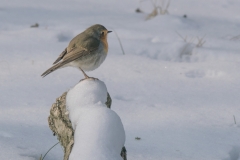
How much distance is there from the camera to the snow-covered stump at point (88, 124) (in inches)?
93.1

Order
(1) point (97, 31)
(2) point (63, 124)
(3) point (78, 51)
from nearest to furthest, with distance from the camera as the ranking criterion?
(2) point (63, 124) → (3) point (78, 51) → (1) point (97, 31)

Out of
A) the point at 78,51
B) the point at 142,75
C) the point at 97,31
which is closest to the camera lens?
the point at 78,51

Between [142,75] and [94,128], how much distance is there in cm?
261

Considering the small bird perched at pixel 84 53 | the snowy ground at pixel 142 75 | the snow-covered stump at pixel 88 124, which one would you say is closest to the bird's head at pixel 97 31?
the small bird perched at pixel 84 53

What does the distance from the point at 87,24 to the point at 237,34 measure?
198 cm

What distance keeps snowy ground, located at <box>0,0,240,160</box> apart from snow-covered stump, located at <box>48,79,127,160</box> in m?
0.57

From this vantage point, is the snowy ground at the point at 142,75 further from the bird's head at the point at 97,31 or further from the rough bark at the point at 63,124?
the bird's head at the point at 97,31

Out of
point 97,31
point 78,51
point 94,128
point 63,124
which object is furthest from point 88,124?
point 97,31

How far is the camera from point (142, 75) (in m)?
5.03

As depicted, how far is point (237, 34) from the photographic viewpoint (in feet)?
21.1

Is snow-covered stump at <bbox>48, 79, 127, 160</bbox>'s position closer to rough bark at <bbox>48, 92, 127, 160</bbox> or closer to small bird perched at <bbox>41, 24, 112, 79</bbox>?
rough bark at <bbox>48, 92, 127, 160</bbox>

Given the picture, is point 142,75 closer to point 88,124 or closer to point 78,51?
point 78,51

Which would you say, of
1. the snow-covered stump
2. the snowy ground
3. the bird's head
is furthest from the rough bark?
the bird's head

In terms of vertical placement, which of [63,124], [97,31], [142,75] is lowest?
[142,75]
